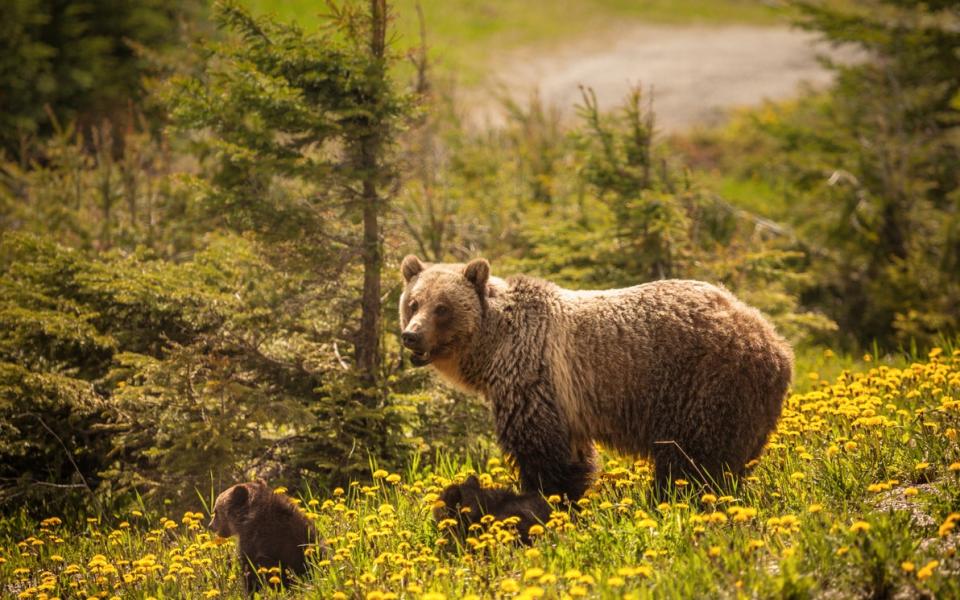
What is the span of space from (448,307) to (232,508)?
70.7 inches

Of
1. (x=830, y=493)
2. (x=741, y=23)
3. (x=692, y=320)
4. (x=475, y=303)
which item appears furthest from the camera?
(x=741, y=23)

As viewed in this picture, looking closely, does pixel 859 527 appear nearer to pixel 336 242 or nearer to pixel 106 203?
pixel 336 242

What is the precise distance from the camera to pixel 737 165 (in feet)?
60.7

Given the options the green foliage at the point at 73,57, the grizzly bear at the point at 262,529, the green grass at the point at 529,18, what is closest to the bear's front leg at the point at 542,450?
the grizzly bear at the point at 262,529

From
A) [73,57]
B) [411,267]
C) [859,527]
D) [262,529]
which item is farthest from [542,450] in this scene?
[73,57]

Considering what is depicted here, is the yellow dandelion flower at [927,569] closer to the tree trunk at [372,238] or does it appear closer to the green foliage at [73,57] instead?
the tree trunk at [372,238]

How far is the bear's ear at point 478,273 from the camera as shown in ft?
20.1

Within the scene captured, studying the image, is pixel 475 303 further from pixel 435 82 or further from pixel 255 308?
pixel 435 82

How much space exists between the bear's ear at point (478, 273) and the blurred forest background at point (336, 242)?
4.16 ft

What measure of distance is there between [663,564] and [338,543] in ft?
6.17

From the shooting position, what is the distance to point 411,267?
6.43m

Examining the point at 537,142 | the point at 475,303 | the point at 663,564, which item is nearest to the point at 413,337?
the point at 475,303

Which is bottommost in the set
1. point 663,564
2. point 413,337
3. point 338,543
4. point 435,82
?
point 338,543

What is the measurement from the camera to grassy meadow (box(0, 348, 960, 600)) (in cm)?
415
